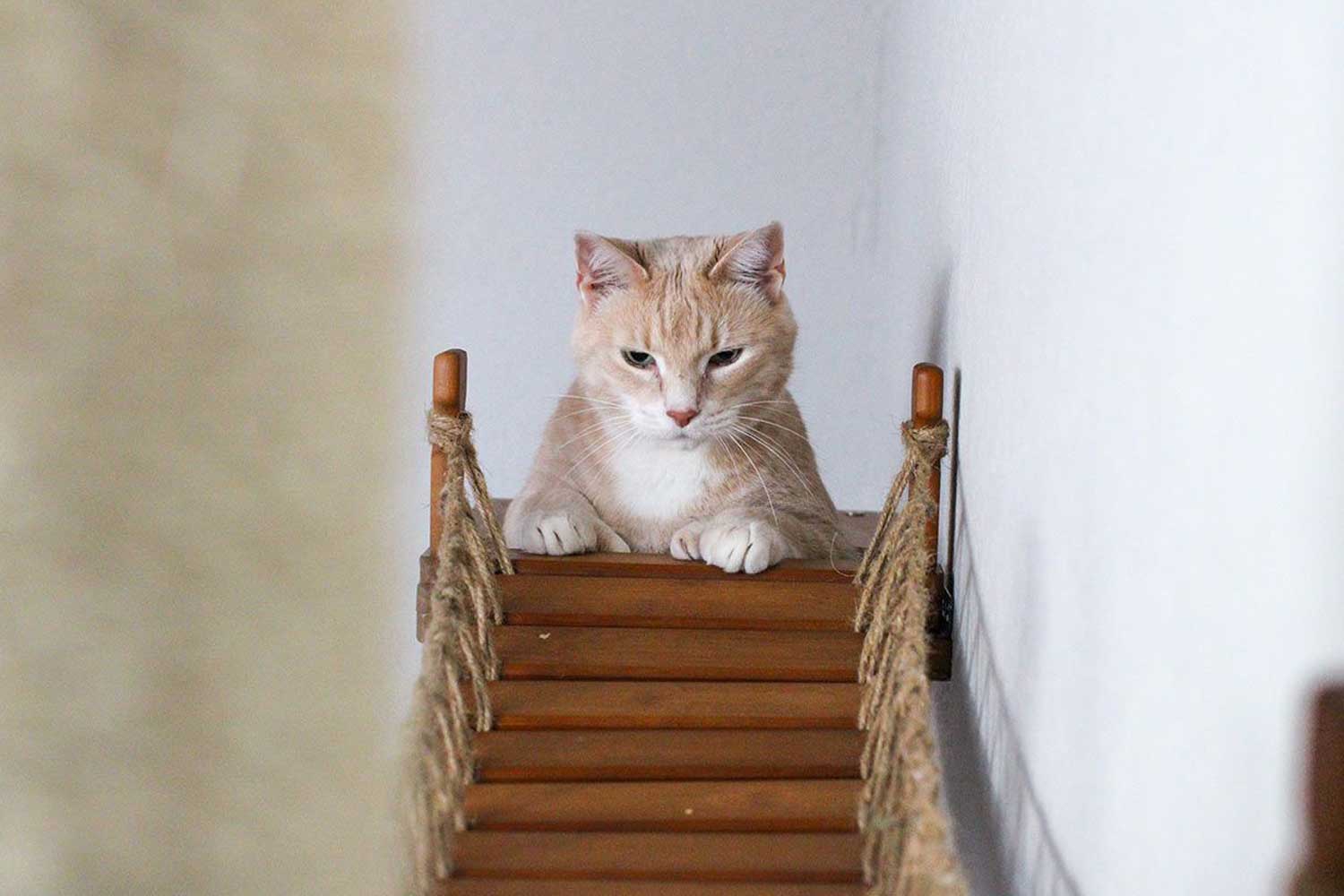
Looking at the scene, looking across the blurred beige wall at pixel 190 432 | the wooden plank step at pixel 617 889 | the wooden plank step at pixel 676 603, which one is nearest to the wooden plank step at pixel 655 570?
the wooden plank step at pixel 676 603

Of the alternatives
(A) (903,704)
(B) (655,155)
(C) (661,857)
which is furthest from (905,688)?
(B) (655,155)

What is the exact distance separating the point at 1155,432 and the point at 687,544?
0.65 meters

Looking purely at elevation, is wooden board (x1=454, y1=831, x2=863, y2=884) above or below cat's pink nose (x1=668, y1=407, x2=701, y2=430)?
below

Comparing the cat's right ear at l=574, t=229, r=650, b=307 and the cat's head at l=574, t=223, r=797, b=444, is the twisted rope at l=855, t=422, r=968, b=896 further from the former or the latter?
the cat's right ear at l=574, t=229, r=650, b=307

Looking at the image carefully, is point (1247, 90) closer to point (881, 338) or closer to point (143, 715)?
point (143, 715)

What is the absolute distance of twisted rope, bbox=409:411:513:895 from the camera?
77 centimetres

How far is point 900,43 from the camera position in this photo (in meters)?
1.93

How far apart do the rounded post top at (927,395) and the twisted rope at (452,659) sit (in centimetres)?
42

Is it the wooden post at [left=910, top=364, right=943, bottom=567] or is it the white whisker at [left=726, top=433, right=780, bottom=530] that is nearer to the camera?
the wooden post at [left=910, top=364, right=943, bottom=567]

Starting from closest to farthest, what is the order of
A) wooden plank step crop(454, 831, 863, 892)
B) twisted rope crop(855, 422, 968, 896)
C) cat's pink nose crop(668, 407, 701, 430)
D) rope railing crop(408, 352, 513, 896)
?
1. twisted rope crop(855, 422, 968, 896)
2. rope railing crop(408, 352, 513, 896)
3. wooden plank step crop(454, 831, 863, 892)
4. cat's pink nose crop(668, 407, 701, 430)

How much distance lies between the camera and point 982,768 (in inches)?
43.4

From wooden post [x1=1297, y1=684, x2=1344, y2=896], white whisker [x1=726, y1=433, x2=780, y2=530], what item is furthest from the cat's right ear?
wooden post [x1=1297, y1=684, x2=1344, y2=896]

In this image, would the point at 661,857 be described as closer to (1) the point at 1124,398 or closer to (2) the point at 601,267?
(1) the point at 1124,398

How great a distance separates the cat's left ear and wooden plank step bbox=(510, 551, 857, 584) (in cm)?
38
